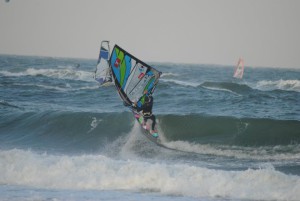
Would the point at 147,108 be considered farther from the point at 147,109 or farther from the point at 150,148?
the point at 150,148

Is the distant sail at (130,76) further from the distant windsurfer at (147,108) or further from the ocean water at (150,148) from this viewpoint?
the ocean water at (150,148)

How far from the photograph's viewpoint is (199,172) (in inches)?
444

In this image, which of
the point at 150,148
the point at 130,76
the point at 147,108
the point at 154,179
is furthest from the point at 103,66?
the point at 154,179

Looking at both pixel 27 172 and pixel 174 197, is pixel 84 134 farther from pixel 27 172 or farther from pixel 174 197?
pixel 174 197

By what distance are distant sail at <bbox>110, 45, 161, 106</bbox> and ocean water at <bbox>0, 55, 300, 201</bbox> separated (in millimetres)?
1607

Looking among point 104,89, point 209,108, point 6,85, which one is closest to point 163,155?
point 209,108

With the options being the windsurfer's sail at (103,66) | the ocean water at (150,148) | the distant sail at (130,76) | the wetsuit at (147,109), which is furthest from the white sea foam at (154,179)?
the windsurfer's sail at (103,66)

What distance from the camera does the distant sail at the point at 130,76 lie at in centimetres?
1449

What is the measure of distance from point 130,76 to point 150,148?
217 centimetres

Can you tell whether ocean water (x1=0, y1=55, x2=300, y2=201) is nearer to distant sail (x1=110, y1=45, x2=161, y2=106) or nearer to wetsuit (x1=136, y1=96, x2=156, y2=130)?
wetsuit (x1=136, y1=96, x2=156, y2=130)

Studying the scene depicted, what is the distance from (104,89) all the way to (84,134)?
1140cm

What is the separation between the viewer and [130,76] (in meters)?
14.8

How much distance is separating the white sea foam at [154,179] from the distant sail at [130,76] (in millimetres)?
3107

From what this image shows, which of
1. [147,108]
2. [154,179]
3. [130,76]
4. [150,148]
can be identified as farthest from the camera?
[150,148]
